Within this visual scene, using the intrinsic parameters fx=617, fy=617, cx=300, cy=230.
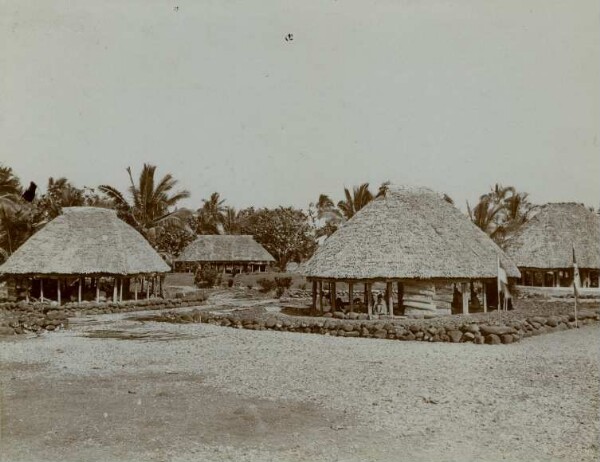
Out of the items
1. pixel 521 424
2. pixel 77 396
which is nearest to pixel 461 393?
pixel 521 424

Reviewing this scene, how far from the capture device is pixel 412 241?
737 inches

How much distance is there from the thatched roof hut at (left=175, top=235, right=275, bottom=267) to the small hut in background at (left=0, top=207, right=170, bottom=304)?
67.8ft

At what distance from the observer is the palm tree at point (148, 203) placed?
29.3 metres

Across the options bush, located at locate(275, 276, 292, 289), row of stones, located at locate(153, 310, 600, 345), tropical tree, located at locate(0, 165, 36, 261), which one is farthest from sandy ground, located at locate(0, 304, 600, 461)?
bush, located at locate(275, 276, 292, 289)

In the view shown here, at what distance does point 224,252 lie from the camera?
4881 centimetres

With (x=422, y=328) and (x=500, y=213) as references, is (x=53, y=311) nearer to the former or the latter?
(x=422, y=328)

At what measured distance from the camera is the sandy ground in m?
6.44

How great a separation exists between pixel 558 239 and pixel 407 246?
17214 mm

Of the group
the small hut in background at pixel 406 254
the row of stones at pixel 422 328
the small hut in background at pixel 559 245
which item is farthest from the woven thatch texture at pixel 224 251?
the row of stones at pixel 422 328

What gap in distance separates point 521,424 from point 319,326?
31.2 feet

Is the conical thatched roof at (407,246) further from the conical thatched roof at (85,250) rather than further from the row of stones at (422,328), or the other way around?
the conical thatched roof at (85,250)

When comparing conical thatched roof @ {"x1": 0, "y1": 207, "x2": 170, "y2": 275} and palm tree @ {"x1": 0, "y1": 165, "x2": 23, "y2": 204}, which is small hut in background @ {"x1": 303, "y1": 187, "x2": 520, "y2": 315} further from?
palm tree @ {"x1": 0, "y1": 165, "x2": 23, "y2": 204}

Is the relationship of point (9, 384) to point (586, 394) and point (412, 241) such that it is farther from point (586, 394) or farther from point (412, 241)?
point (412, 241)

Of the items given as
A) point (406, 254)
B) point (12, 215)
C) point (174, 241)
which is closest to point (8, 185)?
point (12, 215)
